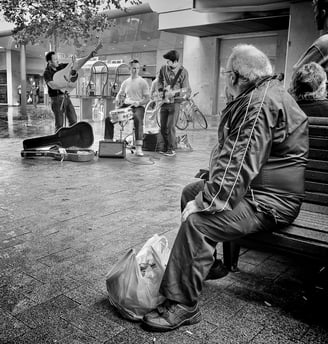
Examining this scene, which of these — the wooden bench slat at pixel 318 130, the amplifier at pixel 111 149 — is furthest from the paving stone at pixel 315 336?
the amplifier at pixel 111 149

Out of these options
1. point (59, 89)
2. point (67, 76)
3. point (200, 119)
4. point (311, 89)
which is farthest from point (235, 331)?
point (200, 119)

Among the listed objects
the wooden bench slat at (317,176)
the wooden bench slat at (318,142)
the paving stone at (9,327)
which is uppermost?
the wooden bench slat at (318,142)

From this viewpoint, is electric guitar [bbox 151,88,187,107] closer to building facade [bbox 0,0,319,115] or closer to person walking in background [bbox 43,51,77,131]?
person walking in background [bbox 43,51,77,131]

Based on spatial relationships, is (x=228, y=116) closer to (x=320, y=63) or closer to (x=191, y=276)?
(x=191, y=276)

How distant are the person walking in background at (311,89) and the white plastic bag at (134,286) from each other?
69.3 inches

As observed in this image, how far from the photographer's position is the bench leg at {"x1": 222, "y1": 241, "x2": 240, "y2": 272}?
3.05m

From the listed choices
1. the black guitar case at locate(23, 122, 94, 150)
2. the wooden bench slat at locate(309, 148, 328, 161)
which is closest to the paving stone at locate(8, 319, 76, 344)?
the wooden bench slat at locate(309, 148, 328, 161)

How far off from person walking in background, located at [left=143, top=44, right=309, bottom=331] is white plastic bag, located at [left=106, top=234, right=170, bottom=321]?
79 millimetres

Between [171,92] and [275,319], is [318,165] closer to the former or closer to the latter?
[275,319]

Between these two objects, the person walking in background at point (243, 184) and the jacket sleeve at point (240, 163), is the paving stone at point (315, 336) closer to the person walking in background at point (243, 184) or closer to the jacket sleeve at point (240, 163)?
the person walking in background at point (243, 184)

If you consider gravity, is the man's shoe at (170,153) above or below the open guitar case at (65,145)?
below

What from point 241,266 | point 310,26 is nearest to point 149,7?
point 310,26

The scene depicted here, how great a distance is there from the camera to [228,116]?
2.61 m

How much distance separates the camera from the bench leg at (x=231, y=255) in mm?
3049
